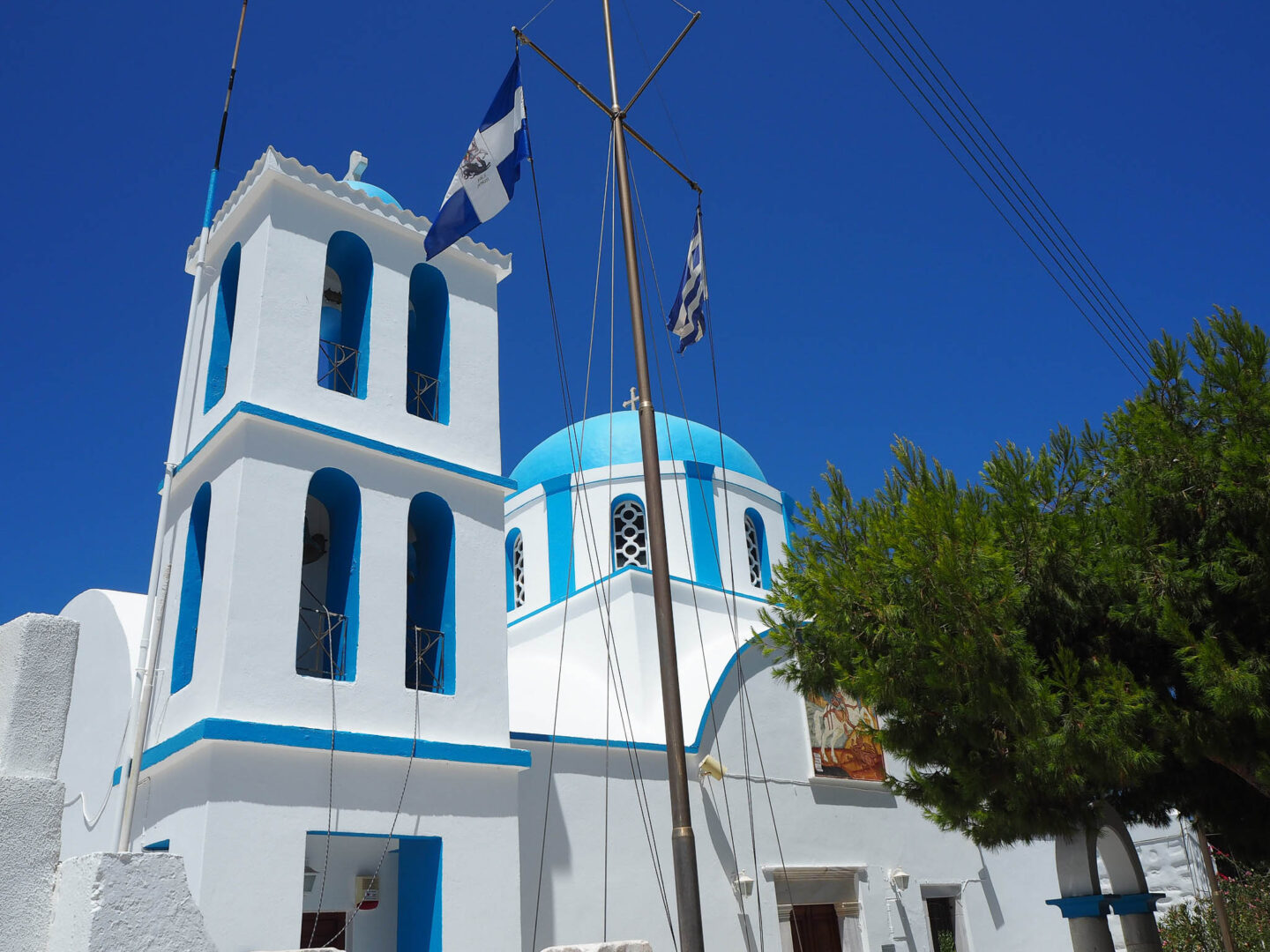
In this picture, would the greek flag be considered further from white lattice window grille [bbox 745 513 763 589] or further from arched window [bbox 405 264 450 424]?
white lattice window grille [bbox 745 513 763 589]

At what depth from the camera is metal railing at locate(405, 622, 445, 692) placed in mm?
8422

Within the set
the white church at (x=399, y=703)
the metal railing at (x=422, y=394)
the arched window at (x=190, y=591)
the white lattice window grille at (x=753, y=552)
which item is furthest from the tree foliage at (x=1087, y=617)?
the white lattice window grille at (x=753, y=552)

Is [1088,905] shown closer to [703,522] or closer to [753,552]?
[703,522]

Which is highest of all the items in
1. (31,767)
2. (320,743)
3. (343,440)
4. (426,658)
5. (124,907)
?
(343,440)

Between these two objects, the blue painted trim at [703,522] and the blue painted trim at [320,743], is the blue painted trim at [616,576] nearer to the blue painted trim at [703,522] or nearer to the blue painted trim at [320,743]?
the blue painted trim at [703,522]

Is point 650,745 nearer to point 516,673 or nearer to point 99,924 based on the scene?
point 516,673

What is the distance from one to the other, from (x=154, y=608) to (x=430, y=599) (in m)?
2.26

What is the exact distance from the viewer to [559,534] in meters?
13.4

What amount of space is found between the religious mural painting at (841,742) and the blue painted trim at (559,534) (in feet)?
11.2

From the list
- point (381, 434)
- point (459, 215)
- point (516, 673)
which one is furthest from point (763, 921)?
point (459, 215)

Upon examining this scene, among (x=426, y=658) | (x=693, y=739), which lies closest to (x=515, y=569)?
(x=693, y=739)

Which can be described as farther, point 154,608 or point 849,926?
point 849,926

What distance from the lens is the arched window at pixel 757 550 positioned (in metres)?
13.8

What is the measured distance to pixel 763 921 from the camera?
997cm
